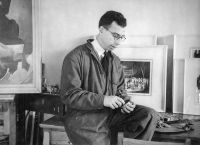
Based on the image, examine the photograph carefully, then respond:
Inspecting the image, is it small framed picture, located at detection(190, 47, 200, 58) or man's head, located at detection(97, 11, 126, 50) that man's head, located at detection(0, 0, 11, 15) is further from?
small framed picture, located at detection(190, 47, 200, 58)

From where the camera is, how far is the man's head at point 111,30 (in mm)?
1429

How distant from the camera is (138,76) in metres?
1.95

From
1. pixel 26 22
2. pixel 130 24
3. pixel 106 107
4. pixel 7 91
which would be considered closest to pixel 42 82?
pixel 7 91

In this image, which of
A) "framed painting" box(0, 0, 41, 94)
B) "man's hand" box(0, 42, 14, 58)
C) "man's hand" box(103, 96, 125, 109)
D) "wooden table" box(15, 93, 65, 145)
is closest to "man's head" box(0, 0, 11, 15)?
"framed painting" box(0, 0, 41, 94)

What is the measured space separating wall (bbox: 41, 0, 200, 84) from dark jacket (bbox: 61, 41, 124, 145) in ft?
2.24

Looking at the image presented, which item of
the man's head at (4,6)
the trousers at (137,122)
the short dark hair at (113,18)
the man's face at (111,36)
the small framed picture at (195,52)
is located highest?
the man's head at (4,6)

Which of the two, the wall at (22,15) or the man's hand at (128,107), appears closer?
the man's hand at (128,107)

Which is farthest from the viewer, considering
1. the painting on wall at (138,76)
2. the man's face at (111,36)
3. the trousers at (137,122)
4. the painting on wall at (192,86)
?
the painting on wall at (138,76)

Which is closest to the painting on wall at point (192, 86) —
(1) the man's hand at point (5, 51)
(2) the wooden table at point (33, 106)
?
(2) the wooden table at point (33, 106)

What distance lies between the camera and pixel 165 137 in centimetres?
153

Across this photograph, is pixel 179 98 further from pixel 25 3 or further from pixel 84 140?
pixel 25 3

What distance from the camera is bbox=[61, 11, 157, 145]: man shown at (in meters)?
1.25

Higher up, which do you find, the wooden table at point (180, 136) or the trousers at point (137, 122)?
the trousers at point (137, 122)

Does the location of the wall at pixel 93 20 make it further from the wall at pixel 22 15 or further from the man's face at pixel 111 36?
the man's face at pixel 111 36
